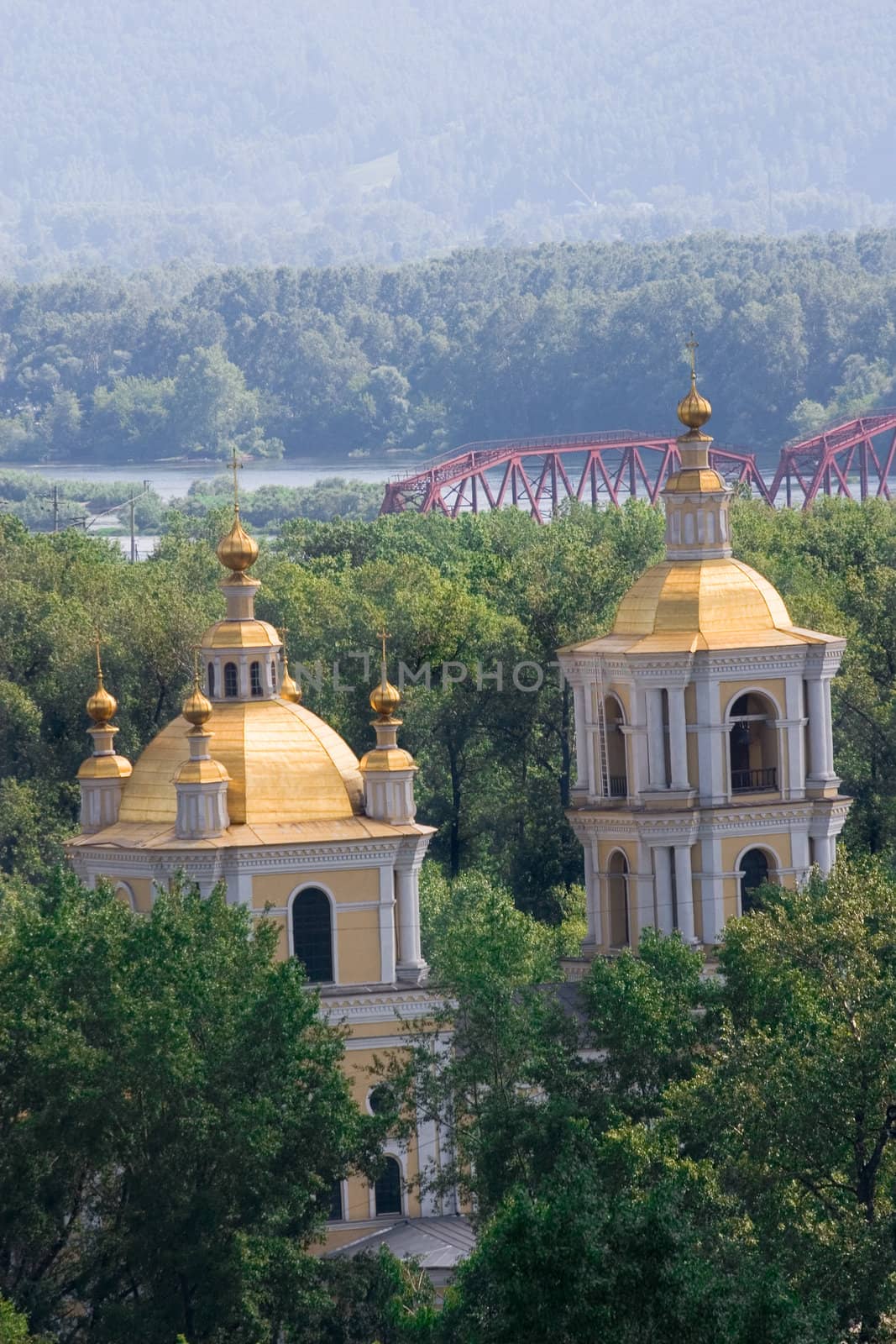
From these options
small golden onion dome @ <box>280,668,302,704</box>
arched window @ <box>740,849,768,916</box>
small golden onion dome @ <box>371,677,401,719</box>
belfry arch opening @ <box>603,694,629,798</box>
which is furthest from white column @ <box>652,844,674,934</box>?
small golden onion dome @ <box>280,668,302,704</box>

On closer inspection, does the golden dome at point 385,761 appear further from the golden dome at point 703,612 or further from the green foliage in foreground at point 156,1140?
the green foliage in foreground at point 156,1140

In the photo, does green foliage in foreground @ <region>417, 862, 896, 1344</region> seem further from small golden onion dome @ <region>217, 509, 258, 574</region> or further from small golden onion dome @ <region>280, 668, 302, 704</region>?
small golden onion dome @ <region>217, 509, 258, 574</region>

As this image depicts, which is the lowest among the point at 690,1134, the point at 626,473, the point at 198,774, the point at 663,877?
the point at 690,1134

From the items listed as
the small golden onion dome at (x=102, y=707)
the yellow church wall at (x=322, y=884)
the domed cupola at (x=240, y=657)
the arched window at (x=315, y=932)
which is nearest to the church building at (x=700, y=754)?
the yellow church wall at (x=322, y=884)

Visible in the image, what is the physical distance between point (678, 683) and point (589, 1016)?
Answer: 7.52m

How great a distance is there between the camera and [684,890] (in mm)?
56688

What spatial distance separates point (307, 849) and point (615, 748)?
21.7 ft

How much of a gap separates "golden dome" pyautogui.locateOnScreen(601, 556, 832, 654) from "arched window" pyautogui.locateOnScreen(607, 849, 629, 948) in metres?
3.12

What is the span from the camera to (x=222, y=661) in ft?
181

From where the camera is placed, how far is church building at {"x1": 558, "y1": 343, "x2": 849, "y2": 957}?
56719 millimetres

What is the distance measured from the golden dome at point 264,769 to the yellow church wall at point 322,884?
76 cm

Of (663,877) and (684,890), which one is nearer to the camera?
(684,890)

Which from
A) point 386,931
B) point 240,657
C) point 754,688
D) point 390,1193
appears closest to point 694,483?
point 754,688

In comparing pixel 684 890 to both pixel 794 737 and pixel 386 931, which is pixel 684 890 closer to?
pixel 794 737
